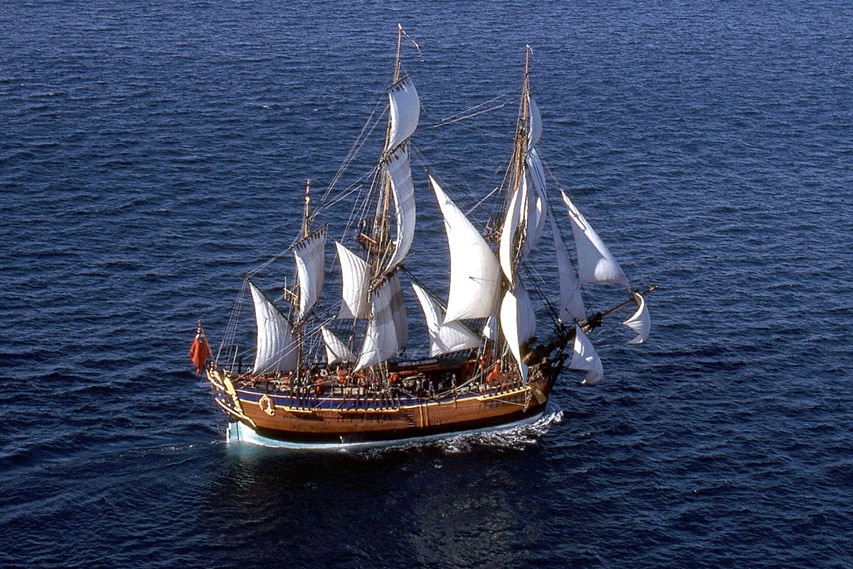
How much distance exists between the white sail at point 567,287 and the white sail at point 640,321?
492cm

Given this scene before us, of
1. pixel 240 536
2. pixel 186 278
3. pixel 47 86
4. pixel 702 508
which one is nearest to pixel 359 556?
pixel 240 536

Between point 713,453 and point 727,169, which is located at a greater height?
point 727,169

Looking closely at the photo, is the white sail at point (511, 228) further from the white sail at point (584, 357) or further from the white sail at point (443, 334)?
the white sail at point (584, 357)

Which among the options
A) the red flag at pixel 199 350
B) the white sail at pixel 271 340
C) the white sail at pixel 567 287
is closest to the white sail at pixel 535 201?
the white sail at pixel 567 287

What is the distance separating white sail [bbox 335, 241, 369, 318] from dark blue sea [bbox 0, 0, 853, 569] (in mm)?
12732

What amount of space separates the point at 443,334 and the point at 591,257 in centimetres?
1510

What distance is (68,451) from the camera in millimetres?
117062

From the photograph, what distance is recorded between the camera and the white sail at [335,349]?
123938 millimetres

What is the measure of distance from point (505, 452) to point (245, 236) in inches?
1817

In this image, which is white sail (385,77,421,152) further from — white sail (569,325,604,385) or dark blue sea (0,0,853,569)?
dark blue sea (0,0,853,569)

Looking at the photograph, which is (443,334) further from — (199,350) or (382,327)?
(199,350)

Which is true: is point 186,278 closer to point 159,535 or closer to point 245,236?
point 245,236

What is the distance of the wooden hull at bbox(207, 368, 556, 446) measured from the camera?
398ft

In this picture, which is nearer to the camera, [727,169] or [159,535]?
[159,535]
